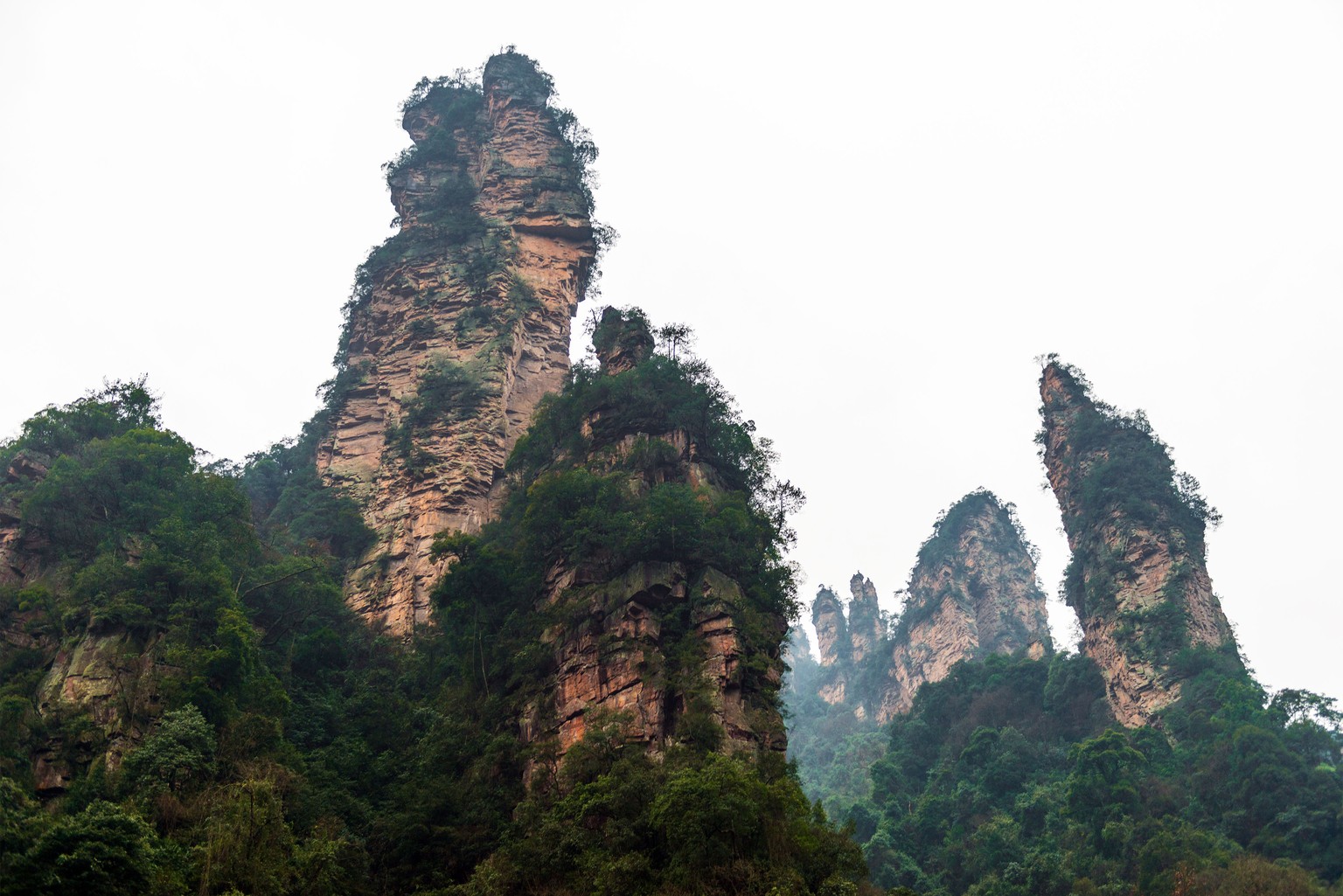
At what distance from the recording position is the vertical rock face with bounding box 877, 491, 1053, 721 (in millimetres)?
67938

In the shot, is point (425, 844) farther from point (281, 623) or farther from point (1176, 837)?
point (1176, 837)

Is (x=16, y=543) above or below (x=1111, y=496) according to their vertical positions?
below

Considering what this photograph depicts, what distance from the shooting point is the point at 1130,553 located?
42.8 metres

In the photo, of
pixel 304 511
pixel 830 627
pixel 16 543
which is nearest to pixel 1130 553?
pixel 304 511

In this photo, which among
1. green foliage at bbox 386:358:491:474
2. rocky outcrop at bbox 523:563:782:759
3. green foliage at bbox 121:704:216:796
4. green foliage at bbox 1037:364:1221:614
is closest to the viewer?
green foliage at bbox 121:704:216:796

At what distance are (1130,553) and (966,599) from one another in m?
27.1

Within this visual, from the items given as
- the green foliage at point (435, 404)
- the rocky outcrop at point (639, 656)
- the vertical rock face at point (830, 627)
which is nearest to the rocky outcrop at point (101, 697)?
the rocky outcrop at point (639, 656)

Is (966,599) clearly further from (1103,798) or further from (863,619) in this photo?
(1103,798)

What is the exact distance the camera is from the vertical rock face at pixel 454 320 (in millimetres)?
38031

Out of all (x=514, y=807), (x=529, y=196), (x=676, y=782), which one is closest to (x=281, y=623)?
(x=514, y=807)

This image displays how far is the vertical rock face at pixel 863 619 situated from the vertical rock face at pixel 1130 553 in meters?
39.3

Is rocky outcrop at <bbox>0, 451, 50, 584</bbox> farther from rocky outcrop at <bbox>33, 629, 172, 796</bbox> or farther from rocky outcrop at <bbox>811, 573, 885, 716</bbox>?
rocky outcrop at <bbox>811, 573, 885, 716</bbox>

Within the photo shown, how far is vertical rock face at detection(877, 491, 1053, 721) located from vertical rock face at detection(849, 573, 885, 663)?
11.7 m

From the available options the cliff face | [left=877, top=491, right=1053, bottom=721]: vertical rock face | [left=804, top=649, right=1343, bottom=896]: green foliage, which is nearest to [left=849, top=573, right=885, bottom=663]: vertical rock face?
[left=877, top=491, right=1053, bottom=721]: vertical rock face
